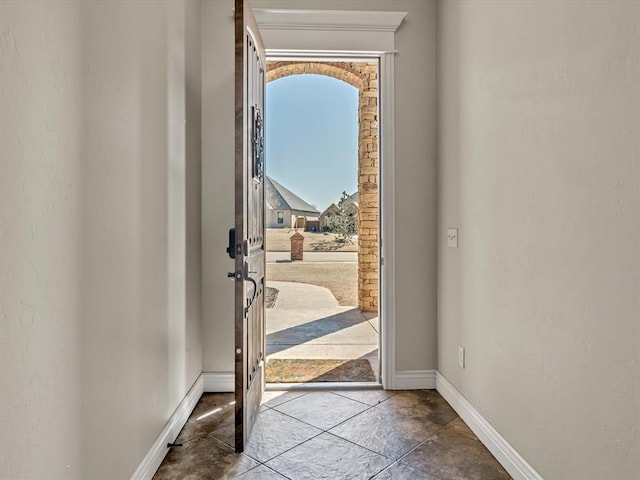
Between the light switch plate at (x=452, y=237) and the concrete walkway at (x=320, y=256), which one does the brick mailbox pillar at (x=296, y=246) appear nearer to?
the concrete walkway at (x=320, y=256)

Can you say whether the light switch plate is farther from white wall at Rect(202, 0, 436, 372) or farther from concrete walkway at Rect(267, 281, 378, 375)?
concrete walkway at Rect(267, 281, 378, 375)

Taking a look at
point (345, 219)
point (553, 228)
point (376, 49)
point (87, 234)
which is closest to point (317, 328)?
point (345, 219)

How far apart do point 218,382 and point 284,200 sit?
457cm

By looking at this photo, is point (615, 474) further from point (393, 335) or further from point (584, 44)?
point (393, 335)

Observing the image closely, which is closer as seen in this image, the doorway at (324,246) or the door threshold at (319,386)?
the door threshold at (319,386)

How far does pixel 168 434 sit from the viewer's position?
2111mm

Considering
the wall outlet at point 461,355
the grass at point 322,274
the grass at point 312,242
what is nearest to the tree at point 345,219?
the grass at point 312,242

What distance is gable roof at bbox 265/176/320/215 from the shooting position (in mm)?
6941

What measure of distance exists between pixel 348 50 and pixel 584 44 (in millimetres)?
1728

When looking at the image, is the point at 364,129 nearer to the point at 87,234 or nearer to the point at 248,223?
the point at 248,223

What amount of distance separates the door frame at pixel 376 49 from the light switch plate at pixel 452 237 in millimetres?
386

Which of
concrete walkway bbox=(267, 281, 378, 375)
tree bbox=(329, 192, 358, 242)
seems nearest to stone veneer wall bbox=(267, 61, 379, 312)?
concrete walkway bbox=(267, 281, 378, 375)

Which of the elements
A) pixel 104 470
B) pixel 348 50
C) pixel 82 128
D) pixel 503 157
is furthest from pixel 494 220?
pixel 104 470

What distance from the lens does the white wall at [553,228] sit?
1271 millimetres
